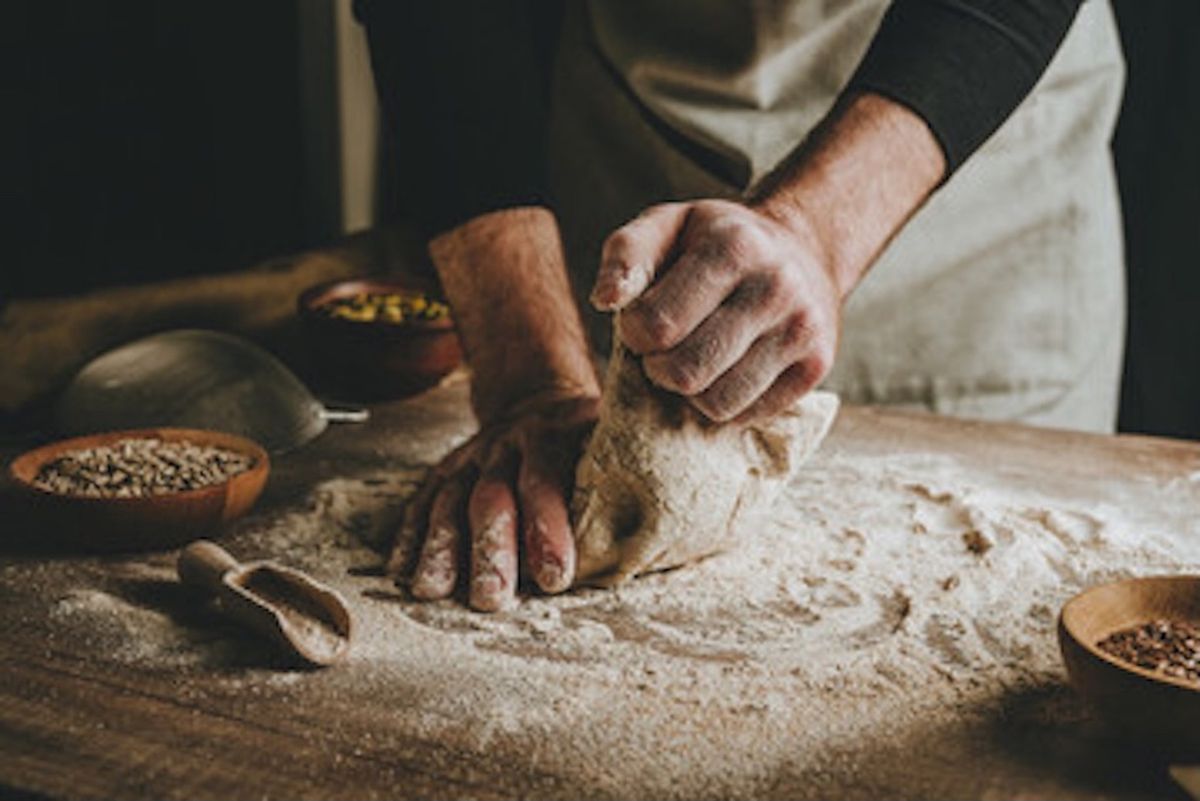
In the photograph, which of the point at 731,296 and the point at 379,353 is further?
the point at 379,353

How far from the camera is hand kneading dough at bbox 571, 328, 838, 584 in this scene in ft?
4.16

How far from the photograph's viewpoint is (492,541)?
1294mm

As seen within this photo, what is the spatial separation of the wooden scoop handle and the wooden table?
3cm

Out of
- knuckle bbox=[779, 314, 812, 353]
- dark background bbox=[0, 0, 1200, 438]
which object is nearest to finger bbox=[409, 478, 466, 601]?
knuckle bbox=[779, 314, 812, 353]

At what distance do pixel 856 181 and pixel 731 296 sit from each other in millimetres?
311

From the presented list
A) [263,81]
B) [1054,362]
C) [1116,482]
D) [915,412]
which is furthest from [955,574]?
[263,81]

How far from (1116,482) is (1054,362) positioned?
0.51 meters

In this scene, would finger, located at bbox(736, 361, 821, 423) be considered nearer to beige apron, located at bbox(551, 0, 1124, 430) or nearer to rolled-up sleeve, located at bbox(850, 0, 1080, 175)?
rolled-up sleeve, located at bbox(850, 0, 1080, 175)

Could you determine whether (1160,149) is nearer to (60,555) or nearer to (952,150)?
(952,150)

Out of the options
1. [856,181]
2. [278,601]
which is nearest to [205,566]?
[278,601]

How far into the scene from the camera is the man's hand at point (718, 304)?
1.17 m

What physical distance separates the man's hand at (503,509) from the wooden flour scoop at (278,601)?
0.13m

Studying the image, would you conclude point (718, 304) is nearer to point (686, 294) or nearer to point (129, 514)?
point (686, 294)

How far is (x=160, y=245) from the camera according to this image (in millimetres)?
2295
